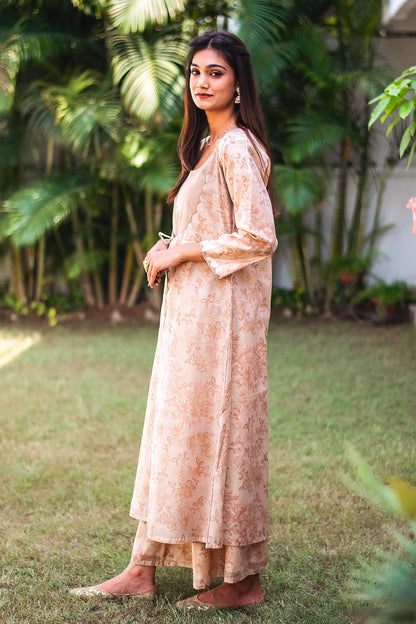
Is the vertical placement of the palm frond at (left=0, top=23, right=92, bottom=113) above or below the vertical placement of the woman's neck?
above

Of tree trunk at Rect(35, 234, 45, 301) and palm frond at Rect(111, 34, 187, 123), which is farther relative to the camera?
tree trunk at Rect(35, 234, 45, 301)

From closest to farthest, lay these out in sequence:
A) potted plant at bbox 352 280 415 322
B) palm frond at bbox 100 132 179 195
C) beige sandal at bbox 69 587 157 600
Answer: beige sandal at bbox 69 587 157 600 → palm frond at bbox 100 132 179 195 → potted plant at bbox 352 280 415 322

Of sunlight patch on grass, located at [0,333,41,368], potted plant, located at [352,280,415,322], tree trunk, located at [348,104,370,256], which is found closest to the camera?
sunlight patch on grass, located at [0,333,41,368]

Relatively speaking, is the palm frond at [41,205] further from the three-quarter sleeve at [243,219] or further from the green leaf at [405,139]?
the green leaf at [405,139]

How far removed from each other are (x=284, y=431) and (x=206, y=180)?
2.21m

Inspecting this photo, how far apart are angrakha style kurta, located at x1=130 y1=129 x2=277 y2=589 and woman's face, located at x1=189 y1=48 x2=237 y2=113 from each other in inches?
4.5

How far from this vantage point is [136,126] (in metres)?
7.10

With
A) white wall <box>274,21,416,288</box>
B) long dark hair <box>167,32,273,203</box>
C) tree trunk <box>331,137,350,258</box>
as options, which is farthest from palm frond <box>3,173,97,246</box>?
long dark hair <box>167,32,273,203</box>

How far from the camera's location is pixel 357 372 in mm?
5293

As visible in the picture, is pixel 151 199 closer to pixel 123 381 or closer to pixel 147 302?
pixel 147 302

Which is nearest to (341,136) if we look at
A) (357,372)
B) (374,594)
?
(357,372)

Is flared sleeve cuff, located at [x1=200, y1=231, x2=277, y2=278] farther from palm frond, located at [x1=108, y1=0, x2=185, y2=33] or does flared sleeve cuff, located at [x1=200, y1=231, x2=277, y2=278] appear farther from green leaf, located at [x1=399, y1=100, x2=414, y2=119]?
palm frond, located at [x1=108, y1=0, x2=185, y2=33]

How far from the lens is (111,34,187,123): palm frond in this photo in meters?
6.40

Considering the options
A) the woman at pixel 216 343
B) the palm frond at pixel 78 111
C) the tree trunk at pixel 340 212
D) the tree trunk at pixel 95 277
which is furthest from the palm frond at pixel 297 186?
the woman at pixel 216 343
